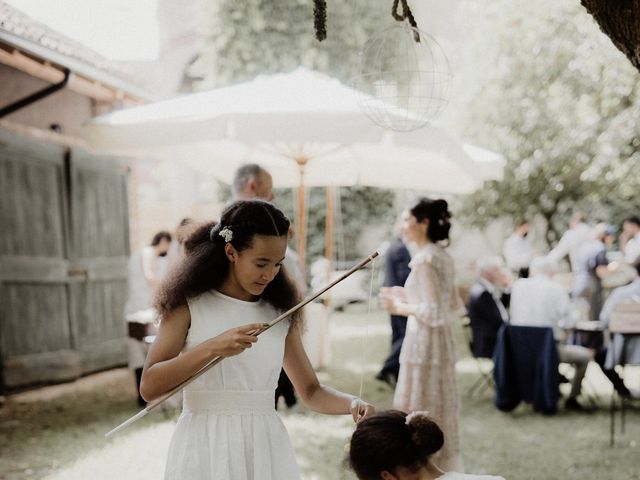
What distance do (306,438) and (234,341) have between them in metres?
4.25

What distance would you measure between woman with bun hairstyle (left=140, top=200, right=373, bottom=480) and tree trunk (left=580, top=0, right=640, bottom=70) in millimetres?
1867

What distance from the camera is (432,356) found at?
4.76 metres

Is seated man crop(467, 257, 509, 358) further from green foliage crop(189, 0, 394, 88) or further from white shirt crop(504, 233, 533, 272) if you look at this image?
green foliage crop(189, 0, 394, 88)

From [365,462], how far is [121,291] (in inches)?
299

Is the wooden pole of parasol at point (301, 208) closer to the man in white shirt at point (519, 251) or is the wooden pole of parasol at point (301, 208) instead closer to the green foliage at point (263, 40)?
the man in white shirt at point (519, 251)

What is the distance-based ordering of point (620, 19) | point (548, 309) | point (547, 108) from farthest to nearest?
1. point (547, 108)
2. point (548, 309)
3. point (620, 19)

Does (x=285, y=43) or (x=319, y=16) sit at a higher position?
(x=285, y=43)

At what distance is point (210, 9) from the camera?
1900 centimetres

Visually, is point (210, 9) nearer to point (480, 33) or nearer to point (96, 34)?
point (96, 34)

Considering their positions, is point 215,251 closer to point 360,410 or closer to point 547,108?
point 360,410

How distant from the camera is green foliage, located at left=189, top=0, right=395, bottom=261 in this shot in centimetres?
1892

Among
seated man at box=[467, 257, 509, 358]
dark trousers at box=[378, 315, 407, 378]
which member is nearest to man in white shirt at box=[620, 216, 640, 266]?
seated man at box=[467, 257, 509, 358]

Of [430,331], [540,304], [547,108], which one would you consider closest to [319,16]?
[430,331]

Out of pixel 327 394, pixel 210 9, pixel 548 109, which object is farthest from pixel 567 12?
pixel 327 394
